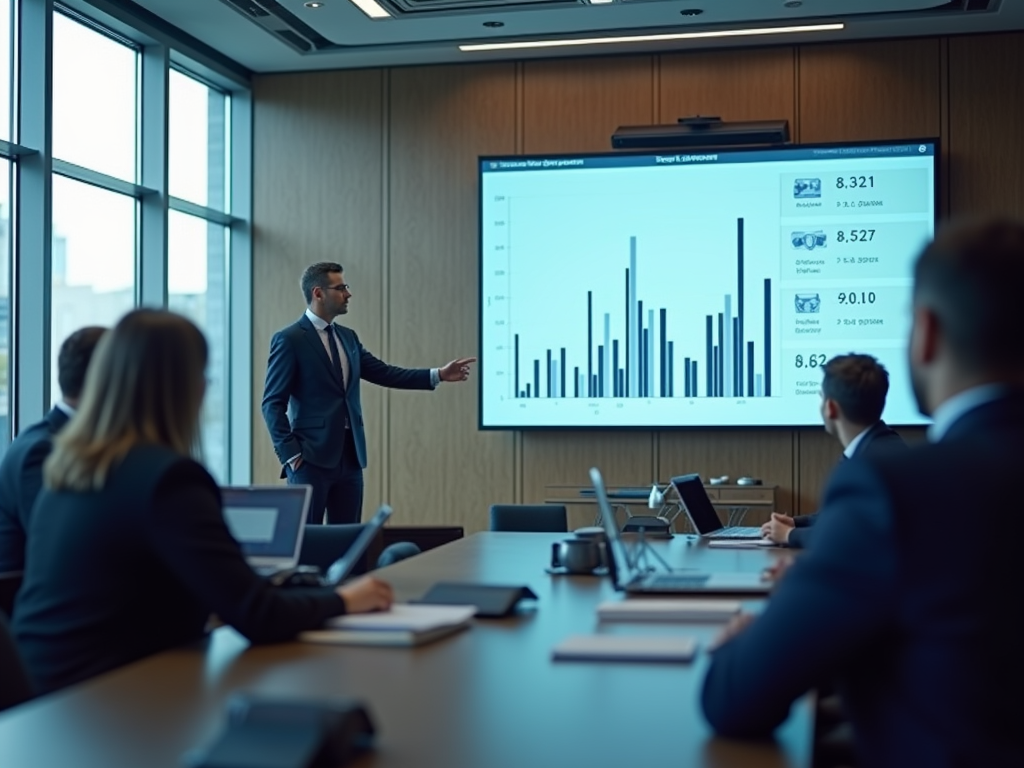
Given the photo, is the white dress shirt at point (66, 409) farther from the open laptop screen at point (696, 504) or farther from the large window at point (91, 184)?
the large window at point (91, 184)

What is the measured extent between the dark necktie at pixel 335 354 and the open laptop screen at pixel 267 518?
3829mm

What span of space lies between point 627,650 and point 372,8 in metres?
5.88

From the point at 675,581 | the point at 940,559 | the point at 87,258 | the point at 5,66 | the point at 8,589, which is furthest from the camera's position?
the point at 87,258

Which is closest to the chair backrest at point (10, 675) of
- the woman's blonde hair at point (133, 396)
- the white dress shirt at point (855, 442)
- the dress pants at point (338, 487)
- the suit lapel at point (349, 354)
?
the woman's blonde hair at point (133, 396)

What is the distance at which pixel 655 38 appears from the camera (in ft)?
26.8

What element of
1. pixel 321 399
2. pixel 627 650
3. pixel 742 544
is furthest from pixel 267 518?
pixel 321 399

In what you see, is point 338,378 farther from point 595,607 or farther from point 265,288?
point 595,607

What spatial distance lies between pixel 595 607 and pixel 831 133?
571 cm

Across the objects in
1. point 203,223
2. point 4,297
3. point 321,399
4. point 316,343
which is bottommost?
point 321,399

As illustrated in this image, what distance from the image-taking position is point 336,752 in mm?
1729

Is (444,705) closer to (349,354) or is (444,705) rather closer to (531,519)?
(531,519)

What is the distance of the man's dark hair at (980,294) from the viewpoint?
158cm

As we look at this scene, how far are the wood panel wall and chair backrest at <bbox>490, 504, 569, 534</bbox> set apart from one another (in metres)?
2.20

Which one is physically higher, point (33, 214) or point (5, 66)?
point (5, 66)
